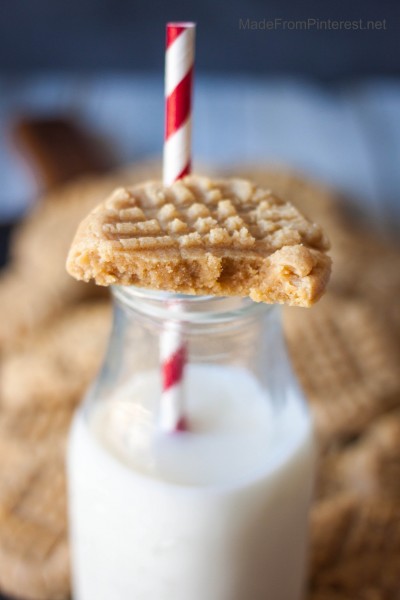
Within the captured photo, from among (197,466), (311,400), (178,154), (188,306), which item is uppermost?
(178,154)

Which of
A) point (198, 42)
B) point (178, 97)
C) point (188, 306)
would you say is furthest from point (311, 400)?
point (198, 42)

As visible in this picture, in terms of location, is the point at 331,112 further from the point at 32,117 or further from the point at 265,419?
the point at 265,419

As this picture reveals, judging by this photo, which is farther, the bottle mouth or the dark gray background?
the dark gray background

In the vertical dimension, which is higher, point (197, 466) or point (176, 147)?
point (176, 147)

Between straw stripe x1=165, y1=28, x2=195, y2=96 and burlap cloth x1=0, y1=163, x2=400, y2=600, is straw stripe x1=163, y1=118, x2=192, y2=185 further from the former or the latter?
burlap cloth x1=0, y1=163, x2=400, y2=600

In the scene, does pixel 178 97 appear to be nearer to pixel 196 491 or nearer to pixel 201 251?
pixel 201 251

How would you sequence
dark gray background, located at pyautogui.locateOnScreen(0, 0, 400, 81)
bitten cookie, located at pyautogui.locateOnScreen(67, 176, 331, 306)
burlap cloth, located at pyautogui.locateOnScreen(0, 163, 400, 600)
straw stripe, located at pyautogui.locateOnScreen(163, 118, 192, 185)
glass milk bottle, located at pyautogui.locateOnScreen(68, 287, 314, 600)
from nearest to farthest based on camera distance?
bitten cookie, located at pyautogui.locateOnScreen(67, 176, 331, 306) → straw stripe, located at pyautogui.locateOnScreen(163, 118, 192, 185) → glass milk bottle, located at pyautogui.locateOnScreen(68, 287, 314, 600) → burlap cloth, located at pyautogui.locateOnScreen(0, 163, 400, 600) → dark gray background, located at pyautogui.locateOnScreen(0, 0, 400, 81)

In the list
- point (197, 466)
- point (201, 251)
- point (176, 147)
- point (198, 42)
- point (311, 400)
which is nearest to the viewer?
point (201, 251)

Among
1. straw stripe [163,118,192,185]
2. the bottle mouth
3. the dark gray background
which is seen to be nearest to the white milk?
the bottle mouth
